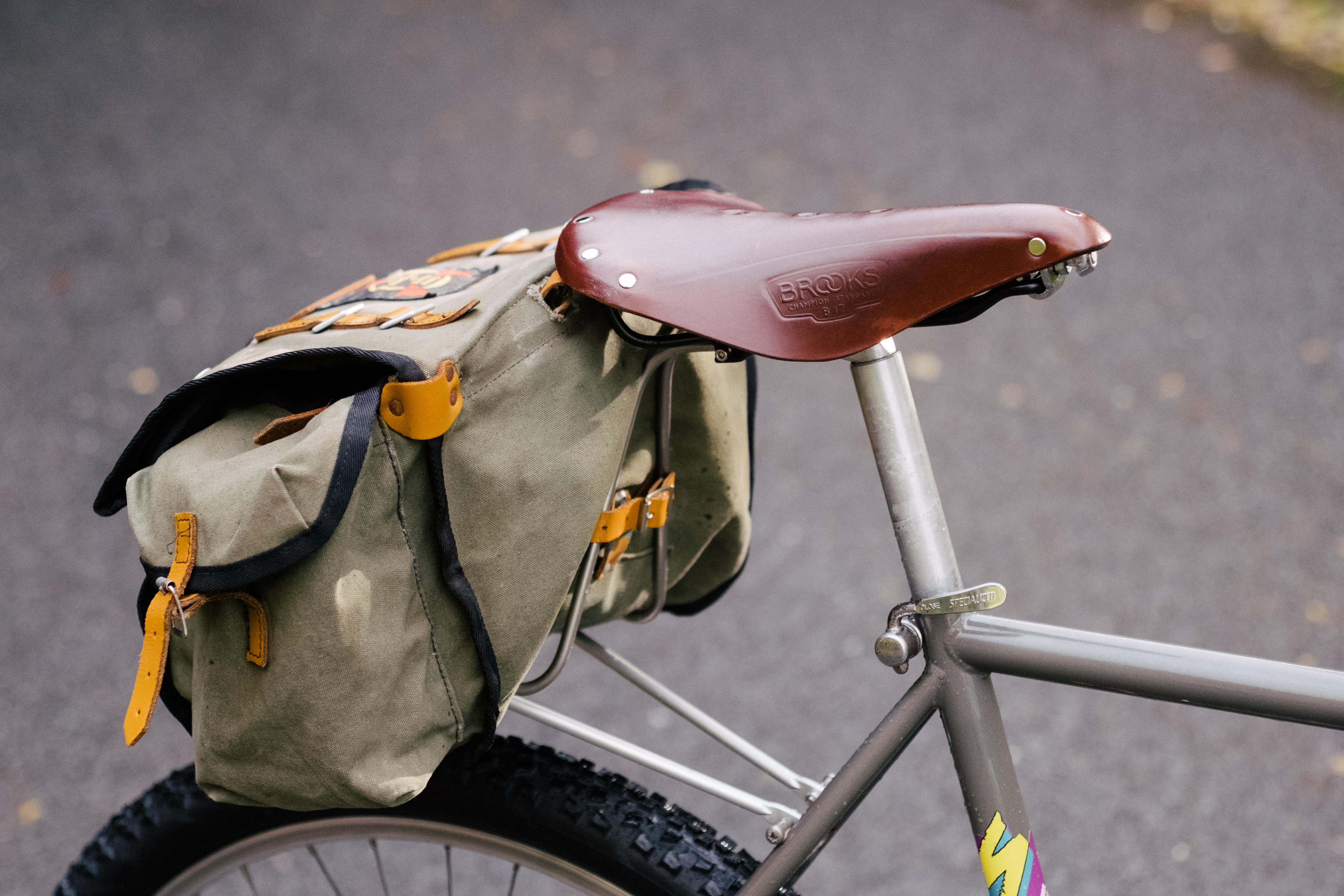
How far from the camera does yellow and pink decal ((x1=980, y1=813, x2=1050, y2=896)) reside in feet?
3.11

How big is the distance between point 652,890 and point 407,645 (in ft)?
1.28

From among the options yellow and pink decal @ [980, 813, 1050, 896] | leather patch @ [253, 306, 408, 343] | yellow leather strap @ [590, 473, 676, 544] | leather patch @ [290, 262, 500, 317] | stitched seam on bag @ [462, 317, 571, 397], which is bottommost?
yellow and pink decal @ [980, 813, 1050, 896]

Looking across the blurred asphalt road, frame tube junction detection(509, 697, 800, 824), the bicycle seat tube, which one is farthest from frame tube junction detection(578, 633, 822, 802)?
the blurred asphalt road

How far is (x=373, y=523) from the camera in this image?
929 millimetres

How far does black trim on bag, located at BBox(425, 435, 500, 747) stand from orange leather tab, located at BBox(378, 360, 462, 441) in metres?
0.02

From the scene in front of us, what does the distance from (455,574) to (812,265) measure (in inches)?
16.0

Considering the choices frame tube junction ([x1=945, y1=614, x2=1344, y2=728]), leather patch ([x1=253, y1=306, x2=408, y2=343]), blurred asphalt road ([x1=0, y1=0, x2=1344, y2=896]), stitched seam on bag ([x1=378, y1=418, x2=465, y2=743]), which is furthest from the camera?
blurred asphalt road ([x1=0, y1=0, x2=1344, y2=896])

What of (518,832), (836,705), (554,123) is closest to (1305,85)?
(554,123)

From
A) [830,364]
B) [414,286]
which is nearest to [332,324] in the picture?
[414,286]

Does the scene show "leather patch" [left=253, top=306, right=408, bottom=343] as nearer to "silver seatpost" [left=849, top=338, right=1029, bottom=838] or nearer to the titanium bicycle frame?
the titanium bicycle frame

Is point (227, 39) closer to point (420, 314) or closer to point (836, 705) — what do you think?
point (836, 705)

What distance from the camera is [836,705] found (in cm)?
228

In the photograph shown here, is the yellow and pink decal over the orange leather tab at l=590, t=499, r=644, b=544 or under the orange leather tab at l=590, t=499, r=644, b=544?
under

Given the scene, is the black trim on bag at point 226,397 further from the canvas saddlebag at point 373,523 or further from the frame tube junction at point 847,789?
the frame tube junction at point 847,789
